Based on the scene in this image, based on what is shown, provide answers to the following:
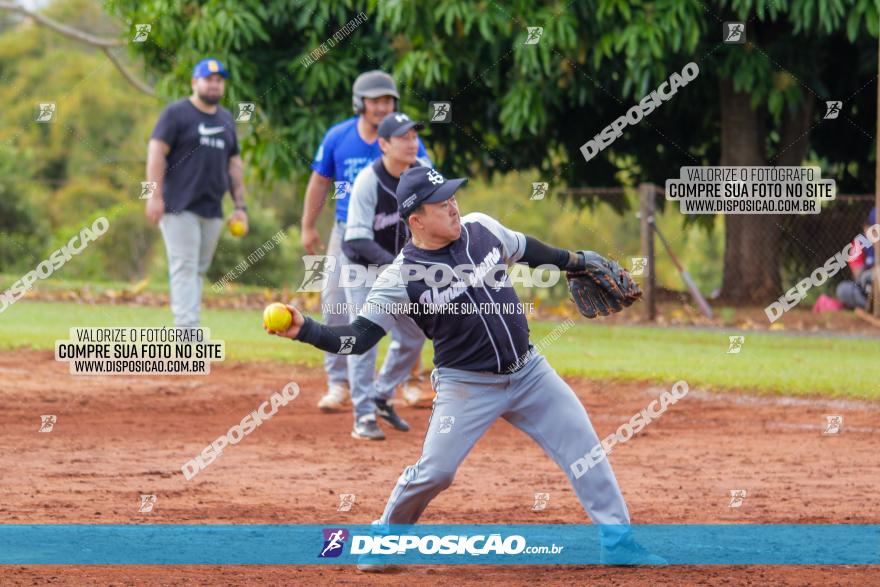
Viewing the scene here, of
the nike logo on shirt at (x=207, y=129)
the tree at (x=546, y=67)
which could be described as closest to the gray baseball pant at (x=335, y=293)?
the nike logo on shirt at (x=207, y=129)

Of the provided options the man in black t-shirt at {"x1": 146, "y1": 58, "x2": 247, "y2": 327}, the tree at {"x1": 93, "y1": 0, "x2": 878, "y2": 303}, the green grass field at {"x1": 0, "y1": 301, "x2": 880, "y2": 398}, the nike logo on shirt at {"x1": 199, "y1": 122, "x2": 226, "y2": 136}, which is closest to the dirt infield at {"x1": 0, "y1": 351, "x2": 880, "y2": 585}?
the green grass field at {"x1": 0, "y1": 301, "x2": 880, "y2": 398}

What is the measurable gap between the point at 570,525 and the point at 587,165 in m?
13.8

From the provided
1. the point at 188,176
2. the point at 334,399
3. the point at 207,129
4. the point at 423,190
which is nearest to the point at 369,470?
the point at 334,399

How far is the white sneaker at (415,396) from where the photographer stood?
433 inches

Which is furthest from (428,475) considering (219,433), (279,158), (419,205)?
(279,158)

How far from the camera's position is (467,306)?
19.3 ft

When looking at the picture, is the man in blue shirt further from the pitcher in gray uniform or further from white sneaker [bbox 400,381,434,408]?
the pitcher in gray uniform

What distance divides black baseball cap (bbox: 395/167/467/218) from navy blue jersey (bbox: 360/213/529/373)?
22 centimetres

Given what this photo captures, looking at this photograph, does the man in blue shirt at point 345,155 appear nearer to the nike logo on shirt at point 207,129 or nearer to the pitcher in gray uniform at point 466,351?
the nike logo on shirt at point 207,129

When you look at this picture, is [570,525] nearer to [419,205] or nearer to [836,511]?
[836,511]

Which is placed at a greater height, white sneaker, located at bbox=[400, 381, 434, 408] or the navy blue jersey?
the navy blue jersey

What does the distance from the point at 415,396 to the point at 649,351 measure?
4.07 meters

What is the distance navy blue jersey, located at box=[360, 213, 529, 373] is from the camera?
5.86m

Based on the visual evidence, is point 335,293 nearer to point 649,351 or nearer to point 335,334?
point 335,334
